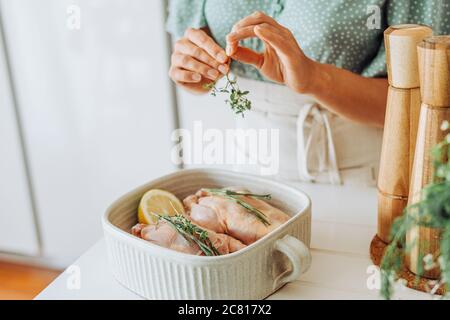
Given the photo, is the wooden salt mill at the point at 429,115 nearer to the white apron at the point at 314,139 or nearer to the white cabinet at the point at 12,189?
the white apron at the point at 314,139

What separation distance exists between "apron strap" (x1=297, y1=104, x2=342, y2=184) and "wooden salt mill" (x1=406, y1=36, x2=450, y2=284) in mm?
364

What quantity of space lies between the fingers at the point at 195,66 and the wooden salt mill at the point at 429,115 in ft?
1.05

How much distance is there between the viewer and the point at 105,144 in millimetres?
1634

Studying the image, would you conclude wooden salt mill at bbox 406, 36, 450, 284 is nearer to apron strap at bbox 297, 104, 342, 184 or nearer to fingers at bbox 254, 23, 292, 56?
fingers at bbox 254, 23, 292, 56

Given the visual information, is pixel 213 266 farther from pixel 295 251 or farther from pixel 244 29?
pixel 244 29

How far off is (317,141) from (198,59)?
294 mm

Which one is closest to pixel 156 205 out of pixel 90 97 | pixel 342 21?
pixel 342 21

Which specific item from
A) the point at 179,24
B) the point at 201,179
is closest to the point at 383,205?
A: the point at 201,179

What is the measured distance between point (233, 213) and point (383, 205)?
0.20 meters

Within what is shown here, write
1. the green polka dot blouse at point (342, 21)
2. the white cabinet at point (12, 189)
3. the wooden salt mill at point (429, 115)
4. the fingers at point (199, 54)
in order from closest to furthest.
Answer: the wooden salt mill at point (429, 115), the fingers at point (199, 54), the green polka dot blouse at point (342, 21), the white cabinet at point (12, 189)

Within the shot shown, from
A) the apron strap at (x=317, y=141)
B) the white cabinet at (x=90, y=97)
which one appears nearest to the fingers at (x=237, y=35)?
the apron strap at (x=317, y=141)

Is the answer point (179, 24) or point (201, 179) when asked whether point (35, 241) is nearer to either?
point (179, 24)

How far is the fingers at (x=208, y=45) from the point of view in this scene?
0.89m

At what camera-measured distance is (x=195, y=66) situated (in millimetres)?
938
